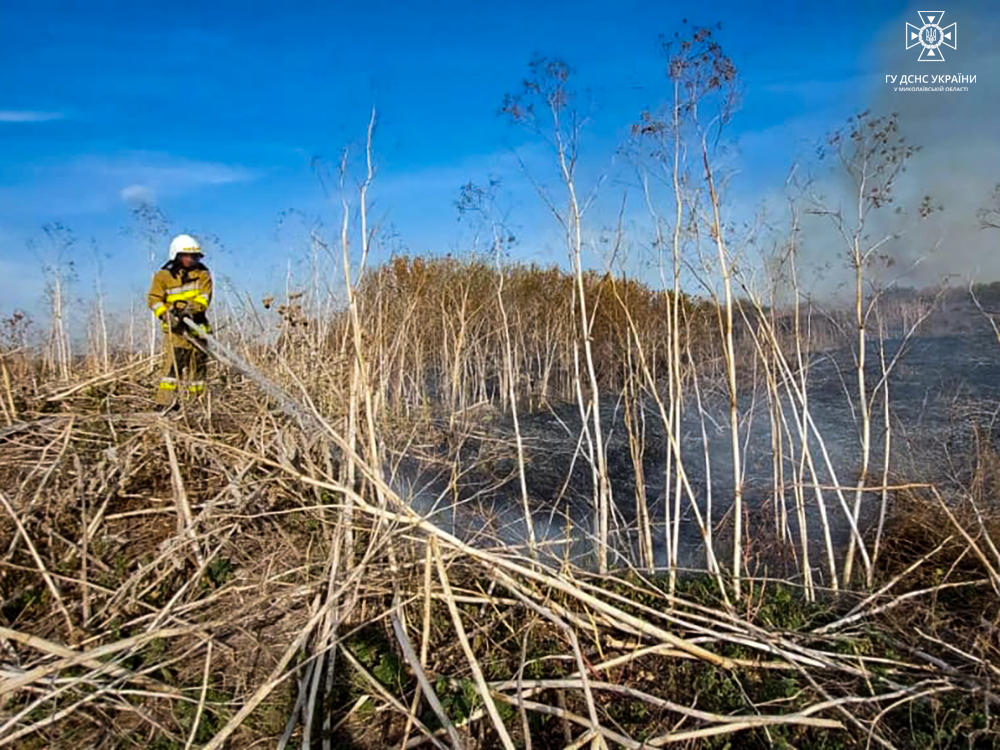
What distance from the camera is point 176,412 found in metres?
3.75

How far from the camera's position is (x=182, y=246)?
4855 mm

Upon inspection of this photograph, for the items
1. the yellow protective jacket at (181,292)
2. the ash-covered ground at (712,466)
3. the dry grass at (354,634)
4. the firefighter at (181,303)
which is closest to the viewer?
the dry grass at (354,634)

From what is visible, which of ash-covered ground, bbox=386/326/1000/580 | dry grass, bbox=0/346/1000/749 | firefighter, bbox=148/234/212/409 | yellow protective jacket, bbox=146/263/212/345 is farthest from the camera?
yellow protective jacket, bbox=146/263/212/345

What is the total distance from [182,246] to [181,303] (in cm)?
55

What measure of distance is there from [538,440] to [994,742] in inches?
243

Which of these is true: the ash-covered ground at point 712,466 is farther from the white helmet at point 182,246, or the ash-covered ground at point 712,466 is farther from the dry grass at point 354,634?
the white helmet at point 182,246

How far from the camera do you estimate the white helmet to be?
4.84m

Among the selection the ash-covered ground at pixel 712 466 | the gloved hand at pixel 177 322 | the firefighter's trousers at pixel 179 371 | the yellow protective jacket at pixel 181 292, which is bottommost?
the ash-covered ground at pixel 712 466

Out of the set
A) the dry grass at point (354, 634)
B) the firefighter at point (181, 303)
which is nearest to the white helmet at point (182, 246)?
the firefighter at point (181, 303)

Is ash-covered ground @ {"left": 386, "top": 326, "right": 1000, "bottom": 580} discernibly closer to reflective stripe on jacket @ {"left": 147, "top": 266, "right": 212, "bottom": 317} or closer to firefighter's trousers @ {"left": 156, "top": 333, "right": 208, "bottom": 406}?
firefighter's trousers @ {"left": 156, "top": 333, "right": 208, "bottom": 406}

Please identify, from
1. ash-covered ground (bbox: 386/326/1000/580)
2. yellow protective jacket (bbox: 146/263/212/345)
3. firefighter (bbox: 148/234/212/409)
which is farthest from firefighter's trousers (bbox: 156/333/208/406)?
ash-covered ground (bbox: 386/326/1000/580)

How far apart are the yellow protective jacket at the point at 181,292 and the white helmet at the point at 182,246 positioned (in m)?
0.10

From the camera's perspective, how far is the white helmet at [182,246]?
Result: 4844mm

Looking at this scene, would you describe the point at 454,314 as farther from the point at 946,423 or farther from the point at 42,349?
the point at 946,423
